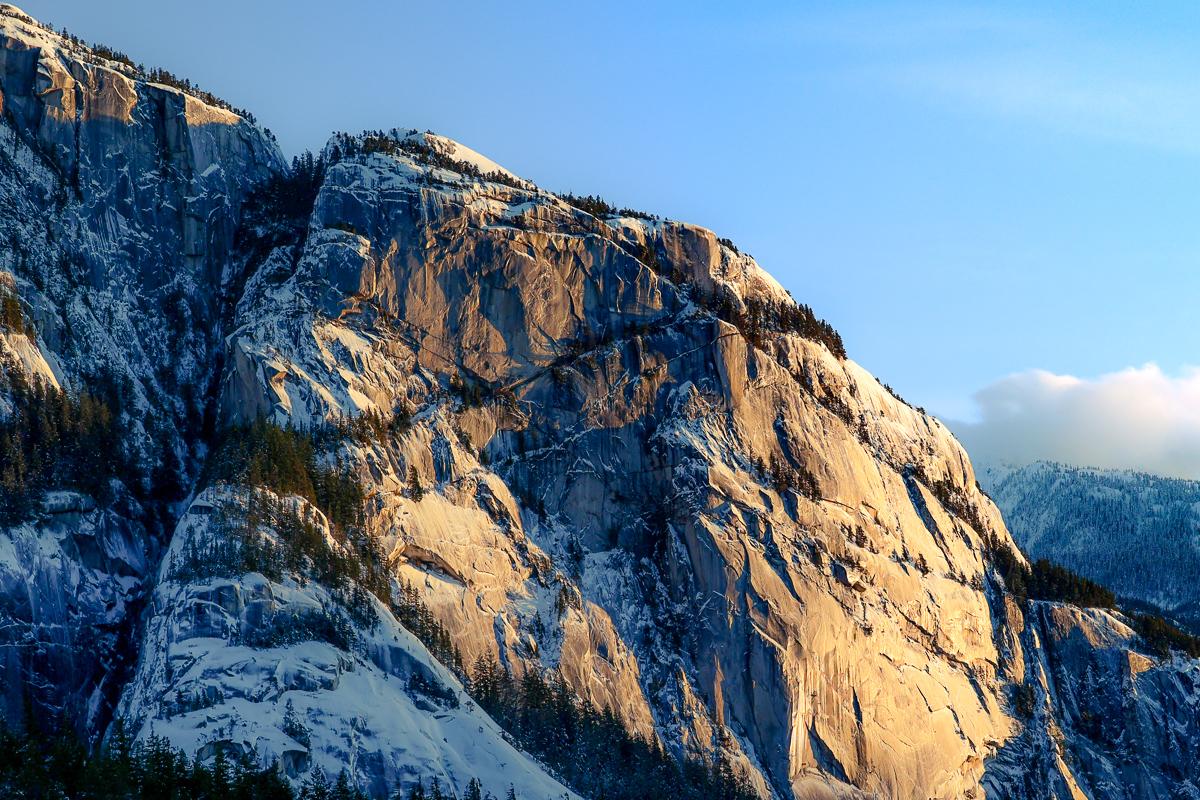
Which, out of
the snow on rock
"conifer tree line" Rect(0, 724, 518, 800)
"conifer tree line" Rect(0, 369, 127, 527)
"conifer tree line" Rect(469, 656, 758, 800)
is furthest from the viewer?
"conifer tree line" Rect(0, 369, 127, 527)

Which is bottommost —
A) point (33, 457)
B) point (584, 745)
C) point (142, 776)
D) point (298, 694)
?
A: point (142, 776)

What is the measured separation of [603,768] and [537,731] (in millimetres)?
→ 8060

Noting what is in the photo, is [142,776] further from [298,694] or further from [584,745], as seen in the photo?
[584,745]

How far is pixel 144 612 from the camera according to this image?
188875 mm

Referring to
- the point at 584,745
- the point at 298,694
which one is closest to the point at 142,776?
the point at 298,694

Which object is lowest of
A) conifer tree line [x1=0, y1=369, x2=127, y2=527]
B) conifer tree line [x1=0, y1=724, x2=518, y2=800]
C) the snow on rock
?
conifer tree line [x1=0, y1=724, x2=518, y2=800]

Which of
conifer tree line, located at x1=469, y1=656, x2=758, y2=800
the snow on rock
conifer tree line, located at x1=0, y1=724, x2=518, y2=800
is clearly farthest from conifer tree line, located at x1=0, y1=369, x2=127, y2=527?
conifer tree line, located at x1=469, y1=656, x2=758, y2=800

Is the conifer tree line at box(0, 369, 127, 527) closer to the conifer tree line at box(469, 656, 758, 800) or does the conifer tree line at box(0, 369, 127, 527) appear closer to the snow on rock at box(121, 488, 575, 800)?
the snow on rock at box(121, 488, 575, 800)

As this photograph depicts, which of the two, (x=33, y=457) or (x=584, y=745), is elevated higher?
(x=33, y=457)

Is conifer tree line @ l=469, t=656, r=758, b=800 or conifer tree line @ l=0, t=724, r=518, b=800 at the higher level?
conifer tree line @ l=469, t=656, r=758, b=800

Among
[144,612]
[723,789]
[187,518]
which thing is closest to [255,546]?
[187,518]

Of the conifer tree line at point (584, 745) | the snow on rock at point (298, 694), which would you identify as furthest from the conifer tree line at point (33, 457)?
the conifer tree line at point (584, 745)

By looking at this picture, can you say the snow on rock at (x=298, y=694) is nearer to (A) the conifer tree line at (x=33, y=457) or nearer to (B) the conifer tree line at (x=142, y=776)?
(B) the conifer tree line at (x=142, y=776)

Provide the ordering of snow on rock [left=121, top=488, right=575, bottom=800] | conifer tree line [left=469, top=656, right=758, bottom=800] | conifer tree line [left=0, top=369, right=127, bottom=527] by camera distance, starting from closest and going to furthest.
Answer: snow on rock [left=121, top=488, right=575, bottom=800] → conifer tree line [left=469, top=656, right=758, bottom=800] → conifer tree line [left=0, top=369, right=127, bottom=527]
